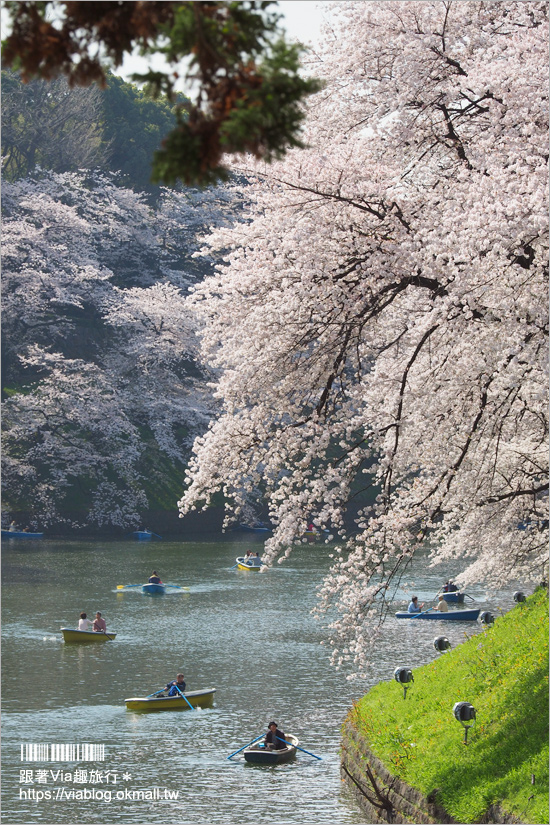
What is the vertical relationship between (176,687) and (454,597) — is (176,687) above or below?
below

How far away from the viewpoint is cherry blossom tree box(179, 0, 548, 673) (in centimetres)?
1070

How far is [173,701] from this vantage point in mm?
22250

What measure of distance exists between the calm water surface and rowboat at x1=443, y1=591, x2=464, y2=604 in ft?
3.20

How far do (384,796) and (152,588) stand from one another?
23.3 m

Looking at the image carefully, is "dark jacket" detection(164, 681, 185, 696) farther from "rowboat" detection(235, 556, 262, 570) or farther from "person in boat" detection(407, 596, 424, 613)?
"rowboat" detection(235, 556, 262, 570)

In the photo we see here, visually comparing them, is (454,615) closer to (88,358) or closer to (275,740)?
(275,740)

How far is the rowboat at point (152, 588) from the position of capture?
3628 centimetres

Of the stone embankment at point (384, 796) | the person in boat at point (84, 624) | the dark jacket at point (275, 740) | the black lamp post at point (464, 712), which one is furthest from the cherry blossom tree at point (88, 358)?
the black lamp post at point (464, 712)

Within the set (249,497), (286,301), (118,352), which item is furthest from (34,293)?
(286,301)

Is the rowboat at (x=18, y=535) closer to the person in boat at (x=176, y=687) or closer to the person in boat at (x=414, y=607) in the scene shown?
the person in boat at (x=414, y=607)

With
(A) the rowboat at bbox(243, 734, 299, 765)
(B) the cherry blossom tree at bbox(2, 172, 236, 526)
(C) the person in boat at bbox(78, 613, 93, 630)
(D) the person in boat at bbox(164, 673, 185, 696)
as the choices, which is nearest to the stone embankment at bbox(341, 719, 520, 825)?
(A) the rowboat at bbox(243, 734, 299, 765)

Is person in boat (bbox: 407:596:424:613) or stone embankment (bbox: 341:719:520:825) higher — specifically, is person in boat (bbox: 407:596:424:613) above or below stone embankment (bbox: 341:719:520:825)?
above

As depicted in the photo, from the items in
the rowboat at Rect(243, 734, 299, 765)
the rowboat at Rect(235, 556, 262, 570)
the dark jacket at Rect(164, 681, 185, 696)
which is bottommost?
the rowboat at Rect(243, 734, 299, 765)

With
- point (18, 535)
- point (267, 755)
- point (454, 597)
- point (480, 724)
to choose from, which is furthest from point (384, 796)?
point (18, 535)
